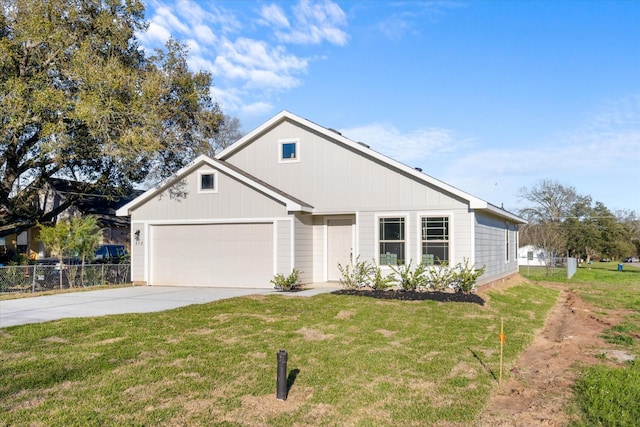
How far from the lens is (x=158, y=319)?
390 inches

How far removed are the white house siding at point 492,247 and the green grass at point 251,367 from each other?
4.37 metres

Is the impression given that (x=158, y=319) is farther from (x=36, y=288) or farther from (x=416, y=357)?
(x=36, y=288)

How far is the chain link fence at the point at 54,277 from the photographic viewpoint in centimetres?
1533

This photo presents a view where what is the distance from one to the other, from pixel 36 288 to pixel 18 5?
9.56 m

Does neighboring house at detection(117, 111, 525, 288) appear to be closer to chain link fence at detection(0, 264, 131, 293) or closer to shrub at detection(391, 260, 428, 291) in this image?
shrub at detection(391, 260, 428, 291)

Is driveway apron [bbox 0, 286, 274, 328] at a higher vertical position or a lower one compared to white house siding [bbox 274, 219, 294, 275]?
lower

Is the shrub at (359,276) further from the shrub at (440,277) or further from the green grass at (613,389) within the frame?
the green grass at (613,389)

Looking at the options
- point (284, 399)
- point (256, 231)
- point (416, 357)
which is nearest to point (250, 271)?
point (256, 231)

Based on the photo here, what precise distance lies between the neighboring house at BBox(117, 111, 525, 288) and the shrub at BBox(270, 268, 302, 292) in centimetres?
29

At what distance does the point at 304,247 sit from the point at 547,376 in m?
9.89

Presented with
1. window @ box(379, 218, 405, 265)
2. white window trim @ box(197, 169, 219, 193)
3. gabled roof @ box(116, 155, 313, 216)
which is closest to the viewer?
window @ box(379, 218, 405, 265)

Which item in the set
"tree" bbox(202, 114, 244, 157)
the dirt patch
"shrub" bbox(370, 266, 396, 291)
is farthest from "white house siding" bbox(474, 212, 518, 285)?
"tree" bbox(202, 114, 244, 157)

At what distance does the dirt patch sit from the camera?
Answer: 17.7 ft

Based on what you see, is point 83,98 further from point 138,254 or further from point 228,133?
point 228,133
